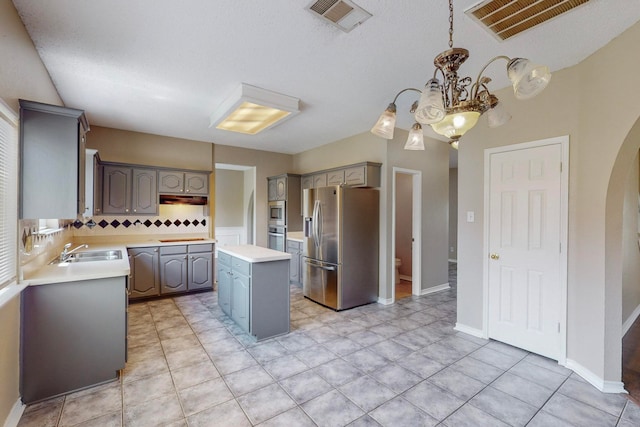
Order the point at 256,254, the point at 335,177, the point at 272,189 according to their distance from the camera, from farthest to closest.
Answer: the point at 272,189
the point at 335,177
the point at 256,254

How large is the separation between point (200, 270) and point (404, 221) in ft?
12.5

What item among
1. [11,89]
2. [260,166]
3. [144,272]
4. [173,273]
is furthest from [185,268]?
[11,89]

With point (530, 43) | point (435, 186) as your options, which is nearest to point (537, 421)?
point (530, 43)

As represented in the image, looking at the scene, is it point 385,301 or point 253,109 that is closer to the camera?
point 253,109

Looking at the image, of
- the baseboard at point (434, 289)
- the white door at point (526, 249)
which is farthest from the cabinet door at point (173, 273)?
the white door at point (526, 249)

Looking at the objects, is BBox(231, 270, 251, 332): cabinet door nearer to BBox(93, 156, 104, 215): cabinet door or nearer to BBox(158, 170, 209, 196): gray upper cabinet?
BBox(158, 170, 209, 196): gray upper cabinet

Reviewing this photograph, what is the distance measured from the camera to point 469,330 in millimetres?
3270

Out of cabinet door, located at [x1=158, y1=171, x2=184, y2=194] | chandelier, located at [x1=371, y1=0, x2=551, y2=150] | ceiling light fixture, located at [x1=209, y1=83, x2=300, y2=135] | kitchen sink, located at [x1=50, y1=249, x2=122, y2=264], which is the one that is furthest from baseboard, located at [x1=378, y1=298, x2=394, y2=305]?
cabinet door, located at [x1=158, y1=171, x2=184, y2=194]

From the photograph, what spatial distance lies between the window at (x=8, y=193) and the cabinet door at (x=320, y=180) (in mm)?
3614

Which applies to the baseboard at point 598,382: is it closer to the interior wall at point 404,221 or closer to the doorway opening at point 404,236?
the doorway opening at point 404,236

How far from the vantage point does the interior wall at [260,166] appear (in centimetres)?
555

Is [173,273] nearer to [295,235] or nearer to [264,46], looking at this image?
[295,235]

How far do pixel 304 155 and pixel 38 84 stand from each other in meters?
4.06

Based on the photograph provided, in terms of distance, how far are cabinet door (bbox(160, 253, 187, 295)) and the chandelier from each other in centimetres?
389
